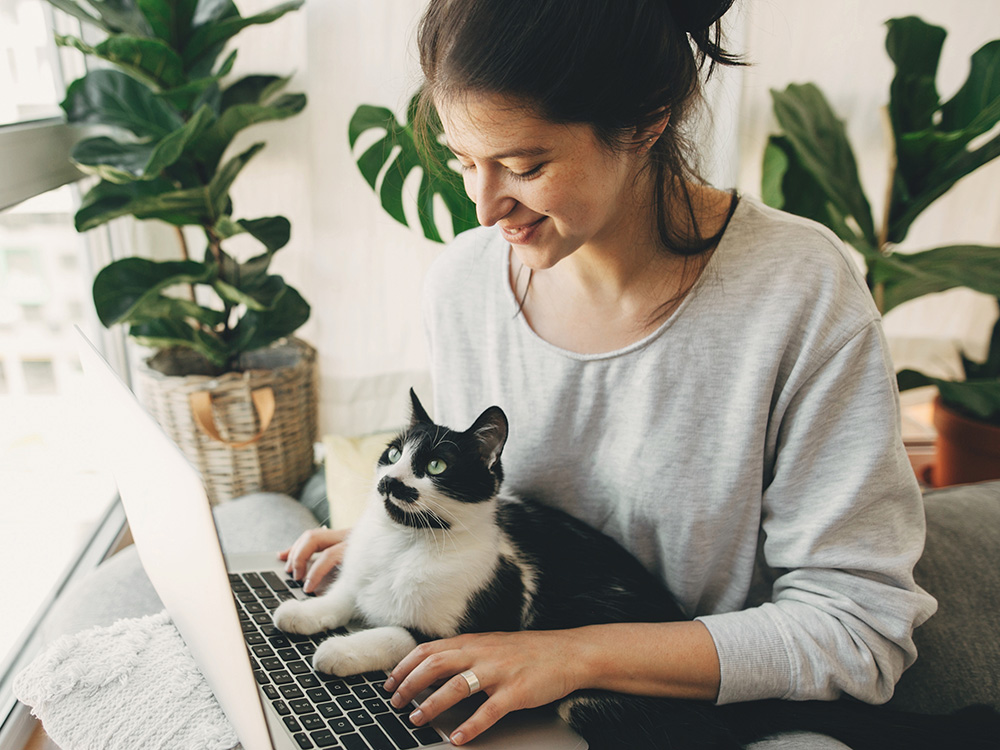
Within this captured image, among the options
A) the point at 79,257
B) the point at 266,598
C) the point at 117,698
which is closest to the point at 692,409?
the point at 266,598

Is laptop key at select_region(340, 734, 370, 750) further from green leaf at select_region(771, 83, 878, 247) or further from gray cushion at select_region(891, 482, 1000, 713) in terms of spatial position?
green leaf at select_region(771, 83, 878, 247)

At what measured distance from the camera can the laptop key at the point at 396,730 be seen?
2.40ft

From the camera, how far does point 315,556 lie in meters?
1.07

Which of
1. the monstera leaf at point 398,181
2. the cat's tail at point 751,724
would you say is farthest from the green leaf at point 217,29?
the cat's tail at point 751,724

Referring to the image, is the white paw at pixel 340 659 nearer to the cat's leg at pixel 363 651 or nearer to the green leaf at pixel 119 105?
the cat's leg at pixel 363 651

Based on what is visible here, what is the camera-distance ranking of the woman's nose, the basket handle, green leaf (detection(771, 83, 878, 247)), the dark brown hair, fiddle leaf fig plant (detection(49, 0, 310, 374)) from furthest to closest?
green leaf (detection(771, 83, 878, 247))
the basket handle
fiddle leaf fig plant (detection(49, 0, 310, 374))
the woman's nose
the dark brown hair

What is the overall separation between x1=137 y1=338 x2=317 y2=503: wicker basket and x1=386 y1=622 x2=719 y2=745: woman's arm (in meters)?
1.12

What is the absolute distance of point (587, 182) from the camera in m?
0.81

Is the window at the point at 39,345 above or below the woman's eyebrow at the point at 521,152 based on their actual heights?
below

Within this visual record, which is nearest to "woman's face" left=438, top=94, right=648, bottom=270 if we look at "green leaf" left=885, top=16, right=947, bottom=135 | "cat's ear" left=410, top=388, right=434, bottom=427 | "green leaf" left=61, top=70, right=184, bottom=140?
"cat's ear" left=410, top=388, right=434, bottom=427

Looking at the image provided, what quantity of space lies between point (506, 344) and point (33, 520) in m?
1.18

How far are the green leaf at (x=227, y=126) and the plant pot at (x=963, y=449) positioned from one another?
1.95 meters

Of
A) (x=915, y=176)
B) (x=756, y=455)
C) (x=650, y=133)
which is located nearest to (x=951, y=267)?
(x=915, y=176)

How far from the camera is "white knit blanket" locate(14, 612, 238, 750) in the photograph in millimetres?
763
